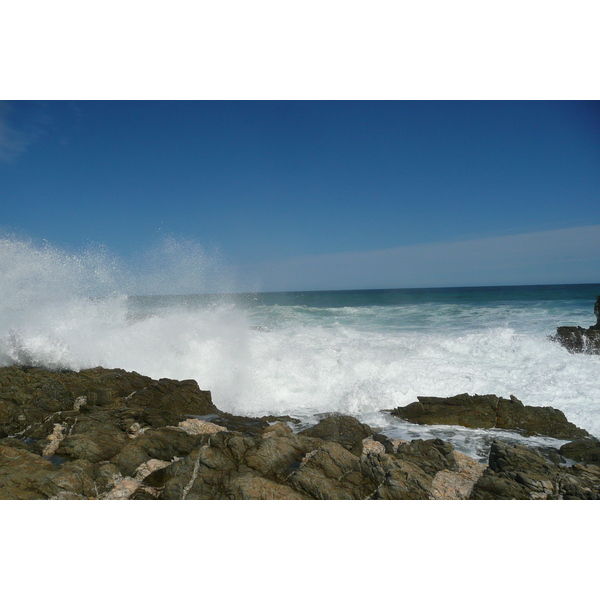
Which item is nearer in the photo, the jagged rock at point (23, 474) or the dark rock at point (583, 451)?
the jagged rock at point (23, 474)

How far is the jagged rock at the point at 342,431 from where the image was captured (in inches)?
190

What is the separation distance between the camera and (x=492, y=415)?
5832 millimetres

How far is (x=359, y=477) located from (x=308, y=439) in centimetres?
93

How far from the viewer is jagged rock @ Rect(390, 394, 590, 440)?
18.0ft

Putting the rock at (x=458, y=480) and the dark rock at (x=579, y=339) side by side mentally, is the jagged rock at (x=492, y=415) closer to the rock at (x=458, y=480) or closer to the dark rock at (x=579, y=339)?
the rock at (x=458, y=480)

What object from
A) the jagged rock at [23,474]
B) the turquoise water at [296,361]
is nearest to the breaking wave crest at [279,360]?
the turquoise water at [296,361]

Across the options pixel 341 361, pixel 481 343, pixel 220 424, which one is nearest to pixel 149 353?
pixel 220 424

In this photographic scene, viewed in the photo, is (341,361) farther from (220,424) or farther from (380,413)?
(220,424)

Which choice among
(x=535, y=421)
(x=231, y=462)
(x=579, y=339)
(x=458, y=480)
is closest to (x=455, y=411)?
(x=535, y=421)

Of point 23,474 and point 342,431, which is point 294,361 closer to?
point 342,431

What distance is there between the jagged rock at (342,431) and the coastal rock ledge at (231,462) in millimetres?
17

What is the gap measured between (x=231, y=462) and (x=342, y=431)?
185 centimetres

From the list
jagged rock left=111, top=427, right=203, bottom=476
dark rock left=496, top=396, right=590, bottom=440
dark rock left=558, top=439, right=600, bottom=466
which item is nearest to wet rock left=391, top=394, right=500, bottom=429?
dark rock left=496, top=396, right=590, bottom=440

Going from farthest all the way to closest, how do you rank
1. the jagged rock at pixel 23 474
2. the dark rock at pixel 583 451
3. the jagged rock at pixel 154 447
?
the dark rock at pixel 583 451 < the jagged rock at pixel 154 447 < the jagged rock at pixel 23 474
